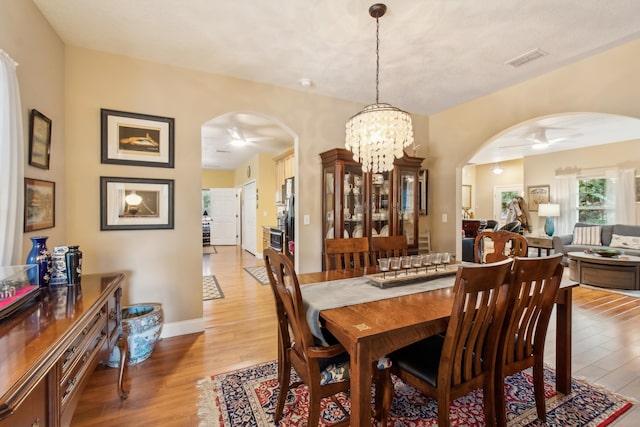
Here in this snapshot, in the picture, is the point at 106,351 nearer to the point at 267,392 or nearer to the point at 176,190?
the point at 267,392

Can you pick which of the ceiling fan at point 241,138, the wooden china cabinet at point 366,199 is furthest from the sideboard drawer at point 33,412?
the ceiling fan at point 241,138

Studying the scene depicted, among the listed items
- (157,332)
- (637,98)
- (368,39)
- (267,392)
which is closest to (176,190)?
(157,332)

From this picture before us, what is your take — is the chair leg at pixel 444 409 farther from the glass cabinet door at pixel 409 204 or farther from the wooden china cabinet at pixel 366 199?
the glass cabinet door at pixel 409 204

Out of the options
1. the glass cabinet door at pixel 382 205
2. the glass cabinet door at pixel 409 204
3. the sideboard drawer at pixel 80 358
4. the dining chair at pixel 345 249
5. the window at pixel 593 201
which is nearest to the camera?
the sideboard drawer at pixel 80 358

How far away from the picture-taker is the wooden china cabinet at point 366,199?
11.3 ft

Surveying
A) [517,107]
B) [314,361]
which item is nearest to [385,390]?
[314,361]

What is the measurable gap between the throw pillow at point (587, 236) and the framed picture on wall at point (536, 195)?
5.51 ft

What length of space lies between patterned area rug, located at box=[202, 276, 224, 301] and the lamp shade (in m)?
7.46

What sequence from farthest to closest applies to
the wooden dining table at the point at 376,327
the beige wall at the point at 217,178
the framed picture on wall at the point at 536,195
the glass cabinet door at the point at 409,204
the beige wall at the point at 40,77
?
the beige wall at the point at 217,178 → the framed picture on wall at the point at 536,195 → the glass cabinet door at the point at 409,204 → the beige wall at the point at 40,77 → the wooden dining table at the point at 376,327

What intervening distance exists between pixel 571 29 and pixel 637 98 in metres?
0.85

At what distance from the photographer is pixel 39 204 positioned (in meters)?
2.04

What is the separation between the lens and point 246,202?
8383 mm

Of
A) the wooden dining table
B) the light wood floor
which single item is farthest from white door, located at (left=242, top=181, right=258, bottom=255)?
the wooden dining table

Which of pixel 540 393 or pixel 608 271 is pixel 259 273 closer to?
pixel 540 393
